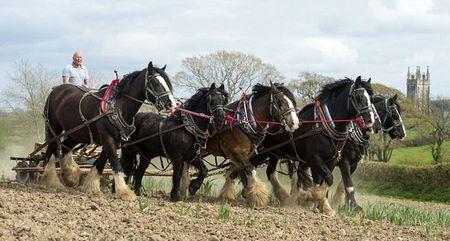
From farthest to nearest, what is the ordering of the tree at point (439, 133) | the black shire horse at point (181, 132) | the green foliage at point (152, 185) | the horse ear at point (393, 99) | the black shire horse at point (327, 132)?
the tree at point (439, 133) → the green foliage at point (152, 185) → the horse ear at point (393, 99) → the black shire horse at point (327, 132) → the black shire horse at point (181, 132)

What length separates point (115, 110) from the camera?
937cm

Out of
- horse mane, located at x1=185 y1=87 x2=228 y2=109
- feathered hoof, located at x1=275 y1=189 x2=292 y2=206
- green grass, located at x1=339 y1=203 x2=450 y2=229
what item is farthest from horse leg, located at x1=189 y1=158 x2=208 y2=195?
green grass, located at x1=339 y1=203 x2=450 y2=229

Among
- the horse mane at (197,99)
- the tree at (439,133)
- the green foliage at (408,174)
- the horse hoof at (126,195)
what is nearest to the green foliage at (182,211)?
the horse hoof at (126,195)

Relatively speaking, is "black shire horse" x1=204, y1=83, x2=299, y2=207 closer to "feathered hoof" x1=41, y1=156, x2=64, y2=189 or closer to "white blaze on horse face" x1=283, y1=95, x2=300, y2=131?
"white blaze on horse face" x1=283, y1=95, x2=300, y2=131

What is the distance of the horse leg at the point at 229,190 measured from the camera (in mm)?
10469

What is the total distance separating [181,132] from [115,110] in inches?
43.1

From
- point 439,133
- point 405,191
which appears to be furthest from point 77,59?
point 439,133

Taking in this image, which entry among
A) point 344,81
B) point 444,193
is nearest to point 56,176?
point 344,81

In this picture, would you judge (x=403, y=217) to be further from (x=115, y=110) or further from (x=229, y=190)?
(x=115, y=110)

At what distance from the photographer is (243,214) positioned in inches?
331

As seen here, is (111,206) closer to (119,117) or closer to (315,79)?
(119,117)

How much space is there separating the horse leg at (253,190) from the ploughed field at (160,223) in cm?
38

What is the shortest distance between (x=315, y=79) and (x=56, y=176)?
3048cm

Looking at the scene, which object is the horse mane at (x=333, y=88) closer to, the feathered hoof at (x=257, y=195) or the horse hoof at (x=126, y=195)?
the feathered hoof at (x=257, y=195)
